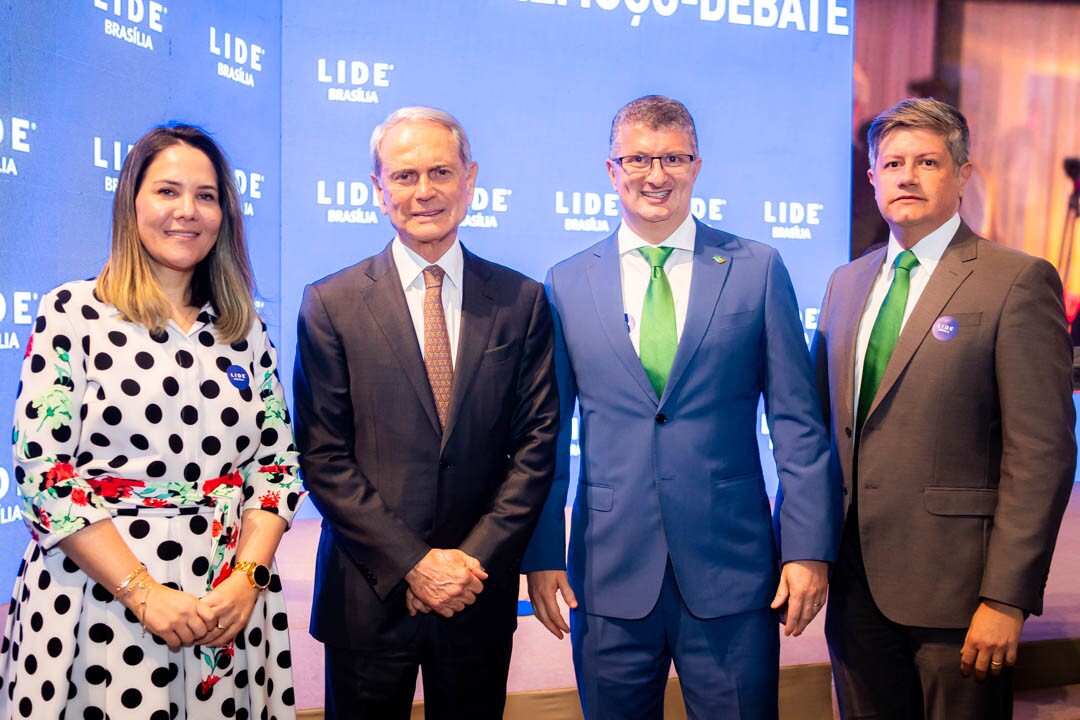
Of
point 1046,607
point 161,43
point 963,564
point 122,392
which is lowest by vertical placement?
point 1046,607

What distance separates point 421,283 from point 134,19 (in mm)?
2193

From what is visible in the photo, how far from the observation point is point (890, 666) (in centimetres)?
198

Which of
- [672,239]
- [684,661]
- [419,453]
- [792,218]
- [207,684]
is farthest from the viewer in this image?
[792,218]

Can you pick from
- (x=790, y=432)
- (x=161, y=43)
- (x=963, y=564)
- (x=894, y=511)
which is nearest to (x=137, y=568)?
(x=790, y=432)

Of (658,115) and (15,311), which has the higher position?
(658,115)

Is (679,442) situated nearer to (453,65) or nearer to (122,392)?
(122,392)

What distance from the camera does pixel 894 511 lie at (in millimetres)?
1951

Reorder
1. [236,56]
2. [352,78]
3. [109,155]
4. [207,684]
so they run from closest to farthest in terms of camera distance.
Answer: [207,684]
[109,155]
[236,56]
[352,78]

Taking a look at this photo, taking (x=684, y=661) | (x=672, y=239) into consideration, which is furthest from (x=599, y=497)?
(x=672, y=239)

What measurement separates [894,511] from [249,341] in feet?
4.93

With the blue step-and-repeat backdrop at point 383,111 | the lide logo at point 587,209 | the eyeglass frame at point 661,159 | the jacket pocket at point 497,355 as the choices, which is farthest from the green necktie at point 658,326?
the lide logo at point 587,209

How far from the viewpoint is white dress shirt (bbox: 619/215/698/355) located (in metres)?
1.95

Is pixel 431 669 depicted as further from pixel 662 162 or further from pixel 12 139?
pixel 12 139

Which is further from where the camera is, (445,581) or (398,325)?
(398,325)
